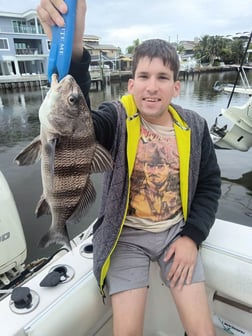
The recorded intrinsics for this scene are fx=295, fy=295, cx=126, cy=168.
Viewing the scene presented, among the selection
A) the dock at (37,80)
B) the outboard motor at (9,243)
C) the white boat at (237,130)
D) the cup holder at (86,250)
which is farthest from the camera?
the dock at (37,80)

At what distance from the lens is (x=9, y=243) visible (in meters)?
2.47

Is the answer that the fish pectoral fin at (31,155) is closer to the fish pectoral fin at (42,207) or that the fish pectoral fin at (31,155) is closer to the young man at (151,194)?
the fish pectoral fin at (42,207)

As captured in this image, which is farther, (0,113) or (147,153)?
(0,113)

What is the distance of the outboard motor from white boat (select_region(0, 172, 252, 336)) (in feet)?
2.58

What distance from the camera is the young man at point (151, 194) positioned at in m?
1.44

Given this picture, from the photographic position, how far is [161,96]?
1.49m

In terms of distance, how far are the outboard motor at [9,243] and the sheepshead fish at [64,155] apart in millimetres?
1305

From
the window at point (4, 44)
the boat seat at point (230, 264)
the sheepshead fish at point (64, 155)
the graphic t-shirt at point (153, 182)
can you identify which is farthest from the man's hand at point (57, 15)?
the window at point (4, 44)

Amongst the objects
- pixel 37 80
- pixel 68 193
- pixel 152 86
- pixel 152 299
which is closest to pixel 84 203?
pixel 68 193

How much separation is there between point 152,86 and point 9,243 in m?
1.82

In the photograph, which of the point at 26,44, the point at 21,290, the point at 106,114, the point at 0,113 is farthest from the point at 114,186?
the point at 26,44

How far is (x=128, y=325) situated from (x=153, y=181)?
71cm

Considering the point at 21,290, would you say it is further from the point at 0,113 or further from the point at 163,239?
the point at 0,113

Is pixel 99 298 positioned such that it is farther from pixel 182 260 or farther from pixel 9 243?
pixel 9 243
